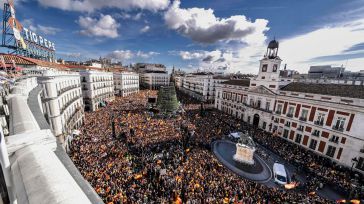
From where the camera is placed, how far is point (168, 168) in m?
20.7

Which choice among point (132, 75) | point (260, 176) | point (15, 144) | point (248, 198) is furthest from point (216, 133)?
point (132, 75)

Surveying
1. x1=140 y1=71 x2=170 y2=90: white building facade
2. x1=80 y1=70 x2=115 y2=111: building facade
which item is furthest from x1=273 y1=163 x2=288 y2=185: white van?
x1=140 y1=71 x2=170 y2=90: white building facade

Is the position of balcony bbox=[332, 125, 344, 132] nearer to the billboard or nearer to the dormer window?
the dormer window

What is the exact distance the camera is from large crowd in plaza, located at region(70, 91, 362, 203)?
16.3 metres

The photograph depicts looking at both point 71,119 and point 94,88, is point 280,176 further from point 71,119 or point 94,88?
point 94,88

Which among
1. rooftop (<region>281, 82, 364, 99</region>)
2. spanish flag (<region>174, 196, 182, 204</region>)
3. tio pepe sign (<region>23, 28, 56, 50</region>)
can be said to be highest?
tio pepe sign (<region>23, 28, 56, 50</region>)

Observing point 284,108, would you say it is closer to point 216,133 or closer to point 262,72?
point 262,72

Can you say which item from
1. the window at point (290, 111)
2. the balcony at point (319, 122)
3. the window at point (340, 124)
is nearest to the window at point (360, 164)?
the window at point (340, 124)

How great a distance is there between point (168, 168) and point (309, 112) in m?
27.3

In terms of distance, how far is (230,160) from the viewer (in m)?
25.2

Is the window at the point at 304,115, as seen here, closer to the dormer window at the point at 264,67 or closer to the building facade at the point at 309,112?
the building facade at the point at 309,112

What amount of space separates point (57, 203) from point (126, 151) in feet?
75.6

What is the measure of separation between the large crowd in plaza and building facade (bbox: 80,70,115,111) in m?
16.1

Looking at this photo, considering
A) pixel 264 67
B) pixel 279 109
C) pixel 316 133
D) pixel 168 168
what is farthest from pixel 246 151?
pixel 264 67
